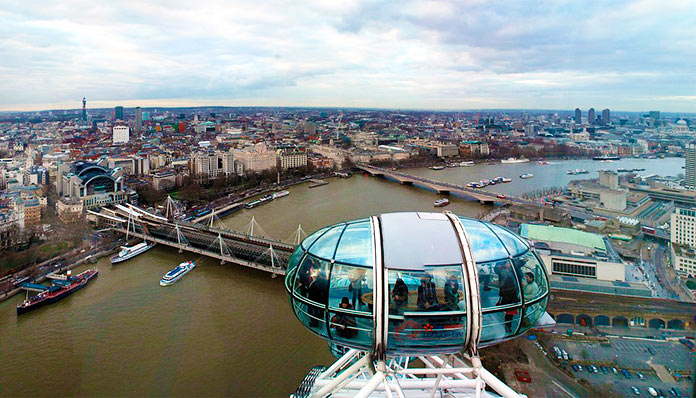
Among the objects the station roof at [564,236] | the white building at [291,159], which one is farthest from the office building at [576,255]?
the white building at [291,159]

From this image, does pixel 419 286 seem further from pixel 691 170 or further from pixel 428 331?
pixel 691 170

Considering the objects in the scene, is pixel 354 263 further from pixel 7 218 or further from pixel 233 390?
pixel 7 218

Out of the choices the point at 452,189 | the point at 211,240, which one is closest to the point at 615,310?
the point at 211,240

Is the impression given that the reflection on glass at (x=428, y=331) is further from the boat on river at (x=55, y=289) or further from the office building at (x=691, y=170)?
the office building at (x=691, y=170)

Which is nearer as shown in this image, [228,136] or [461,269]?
[461,269]

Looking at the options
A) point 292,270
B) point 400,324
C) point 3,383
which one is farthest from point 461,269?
point 3,383

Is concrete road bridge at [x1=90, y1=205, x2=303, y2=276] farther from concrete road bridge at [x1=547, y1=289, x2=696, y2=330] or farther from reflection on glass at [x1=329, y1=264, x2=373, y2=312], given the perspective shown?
reflection on glass at [x1=329, y1=264, x2=373, y2=312]
